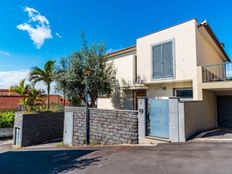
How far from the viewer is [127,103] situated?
52.1 ft

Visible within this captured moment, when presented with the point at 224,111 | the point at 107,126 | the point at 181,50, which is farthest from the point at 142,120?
the point at 224,111

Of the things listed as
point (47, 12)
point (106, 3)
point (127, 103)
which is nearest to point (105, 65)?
point (127, 103)

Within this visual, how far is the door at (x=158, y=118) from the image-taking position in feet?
29.6

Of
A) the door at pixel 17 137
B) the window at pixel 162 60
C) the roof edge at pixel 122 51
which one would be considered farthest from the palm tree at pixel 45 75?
the window at pixel 162 60

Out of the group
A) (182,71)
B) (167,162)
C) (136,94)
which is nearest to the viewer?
(167,162)

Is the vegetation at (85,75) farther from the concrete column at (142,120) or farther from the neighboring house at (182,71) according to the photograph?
the concrete column at (142,120)

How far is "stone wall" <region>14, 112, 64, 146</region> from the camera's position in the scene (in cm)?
1703

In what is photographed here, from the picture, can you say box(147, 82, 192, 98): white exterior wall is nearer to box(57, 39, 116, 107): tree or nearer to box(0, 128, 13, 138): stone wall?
box(57, 39, 116, 107): tree

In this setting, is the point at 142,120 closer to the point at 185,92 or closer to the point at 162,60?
the point at 185,92

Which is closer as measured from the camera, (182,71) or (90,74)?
(182,71)

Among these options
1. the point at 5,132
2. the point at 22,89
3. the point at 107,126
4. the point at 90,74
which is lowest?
the point at 5,132

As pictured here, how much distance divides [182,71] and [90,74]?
7.29 m

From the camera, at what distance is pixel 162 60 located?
12.9 metres

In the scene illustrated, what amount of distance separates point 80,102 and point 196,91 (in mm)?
10053
